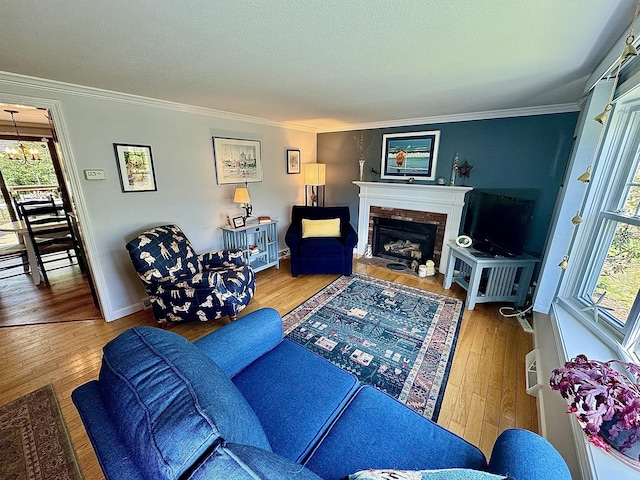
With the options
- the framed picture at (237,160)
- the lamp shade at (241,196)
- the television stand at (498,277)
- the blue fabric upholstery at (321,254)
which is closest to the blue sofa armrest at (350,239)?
the blue fabric upholstery at (321,254)

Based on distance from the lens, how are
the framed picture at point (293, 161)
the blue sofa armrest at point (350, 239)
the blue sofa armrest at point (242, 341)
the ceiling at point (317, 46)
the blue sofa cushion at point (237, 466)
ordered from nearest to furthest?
the blue sofa cushion at point (237, 466), the ceiling at point (317, 46), the blue sofa armrest at point (242, 341), the blue sofa armrest at point (350, 239), the framed picture at point (293, 161)

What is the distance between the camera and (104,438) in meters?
0.70

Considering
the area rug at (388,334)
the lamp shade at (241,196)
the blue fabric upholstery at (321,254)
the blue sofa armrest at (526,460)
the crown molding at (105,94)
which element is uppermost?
the crown molding at (105,94)

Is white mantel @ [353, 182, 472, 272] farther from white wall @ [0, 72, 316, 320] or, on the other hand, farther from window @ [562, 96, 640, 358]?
white wall @ [0, 72, 316, 320]

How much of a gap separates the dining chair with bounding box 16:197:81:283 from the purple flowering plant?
4.78m

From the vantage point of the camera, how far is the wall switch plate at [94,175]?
227 cm

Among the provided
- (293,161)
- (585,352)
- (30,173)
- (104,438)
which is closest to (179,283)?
(104,438)

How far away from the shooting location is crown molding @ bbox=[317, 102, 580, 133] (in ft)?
8.60

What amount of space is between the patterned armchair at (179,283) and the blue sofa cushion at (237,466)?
75.0 inches

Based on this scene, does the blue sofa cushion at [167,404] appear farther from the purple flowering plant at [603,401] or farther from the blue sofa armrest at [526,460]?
the purple flowering plant at [603,401]

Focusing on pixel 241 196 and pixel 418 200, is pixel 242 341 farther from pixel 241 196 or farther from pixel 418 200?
pixel 418 200

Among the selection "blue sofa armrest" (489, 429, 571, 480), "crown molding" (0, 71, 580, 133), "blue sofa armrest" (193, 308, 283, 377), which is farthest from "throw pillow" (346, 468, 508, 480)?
"crown molding" (0, 71, 580, 133)

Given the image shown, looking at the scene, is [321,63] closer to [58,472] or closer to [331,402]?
[331,402]

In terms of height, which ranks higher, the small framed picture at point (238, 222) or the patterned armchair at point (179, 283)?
the small framed picture at point (238, 222)
